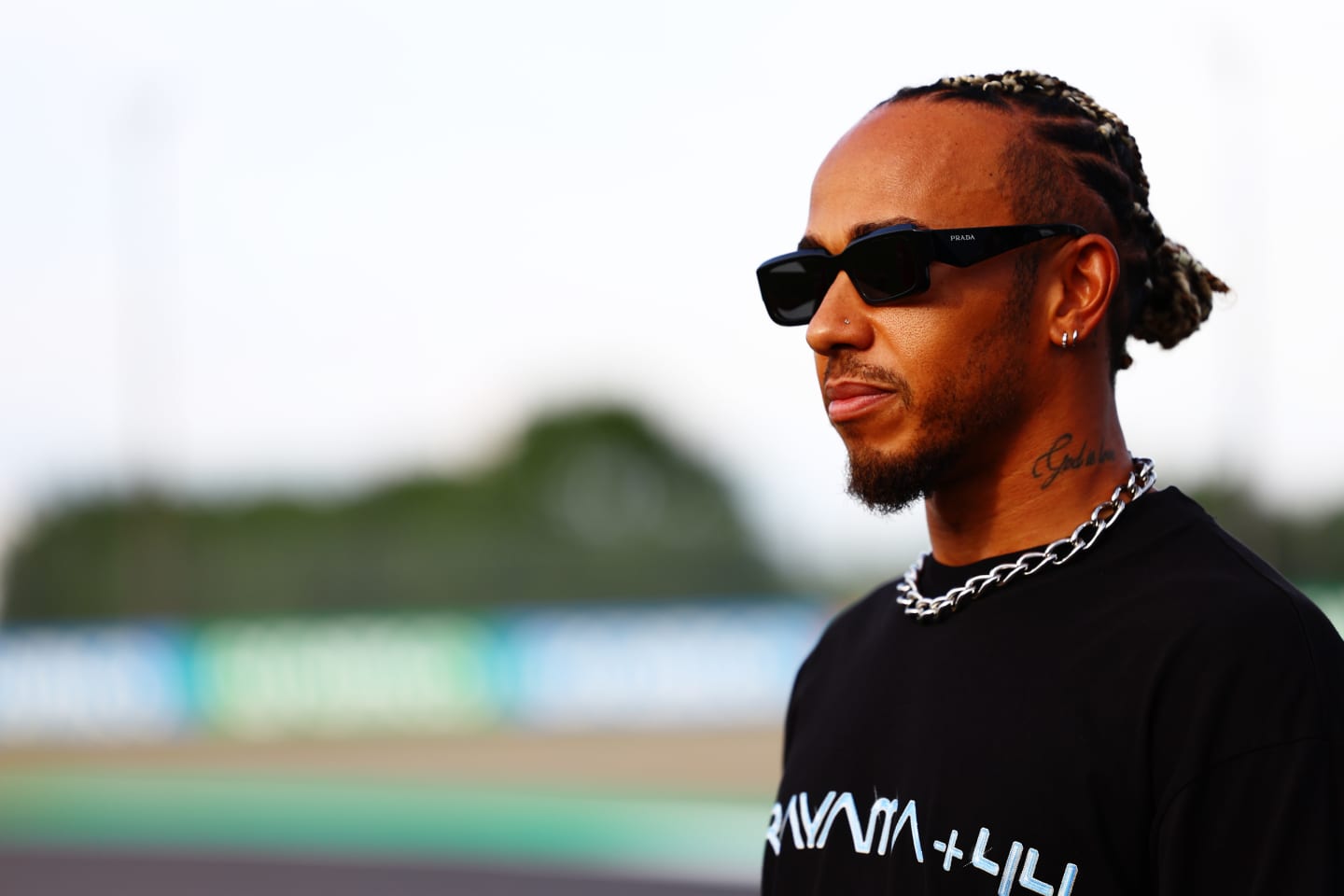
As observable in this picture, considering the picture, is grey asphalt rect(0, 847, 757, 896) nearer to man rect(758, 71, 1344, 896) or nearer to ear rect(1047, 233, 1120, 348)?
man rect(758, 71, 1344, 896)

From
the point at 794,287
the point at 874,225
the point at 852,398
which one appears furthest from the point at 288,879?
the point at 874,225

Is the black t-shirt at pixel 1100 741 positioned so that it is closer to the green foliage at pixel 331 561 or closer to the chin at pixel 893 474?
the chin at pixel 893 474

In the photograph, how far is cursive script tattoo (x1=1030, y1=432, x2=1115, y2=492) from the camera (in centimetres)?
206

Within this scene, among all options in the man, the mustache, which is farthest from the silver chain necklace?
the mustache

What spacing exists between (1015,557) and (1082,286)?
38 cm

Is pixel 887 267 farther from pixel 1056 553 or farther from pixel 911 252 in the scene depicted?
pixel 1056 553

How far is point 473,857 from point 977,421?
406 inches

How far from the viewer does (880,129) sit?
6.99 feet

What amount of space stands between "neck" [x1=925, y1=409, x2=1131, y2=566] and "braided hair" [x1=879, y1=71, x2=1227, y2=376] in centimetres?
15

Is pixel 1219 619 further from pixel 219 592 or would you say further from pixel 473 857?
pixel 219 592

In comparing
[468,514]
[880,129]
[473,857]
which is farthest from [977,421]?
[468,514]

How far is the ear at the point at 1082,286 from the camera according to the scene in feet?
6.77

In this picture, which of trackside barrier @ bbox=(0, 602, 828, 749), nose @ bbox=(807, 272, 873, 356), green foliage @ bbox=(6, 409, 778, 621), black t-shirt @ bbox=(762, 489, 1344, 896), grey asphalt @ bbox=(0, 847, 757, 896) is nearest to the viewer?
black t-shirt @ bbox=(762, 489, 1344, 896)

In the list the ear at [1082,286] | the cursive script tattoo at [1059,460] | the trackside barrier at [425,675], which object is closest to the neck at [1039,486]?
the cursive script tattoo at [1059,460]
